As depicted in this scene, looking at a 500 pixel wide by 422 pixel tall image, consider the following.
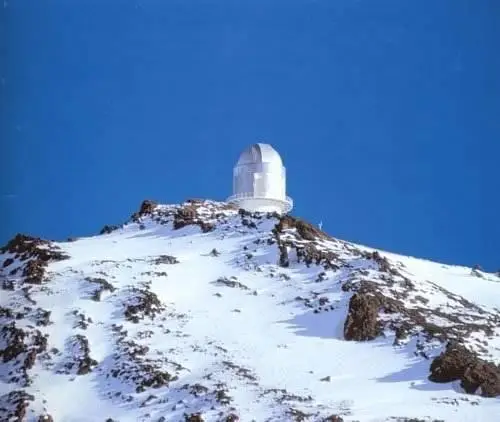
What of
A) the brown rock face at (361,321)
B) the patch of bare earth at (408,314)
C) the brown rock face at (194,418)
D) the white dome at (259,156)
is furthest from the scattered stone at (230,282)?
the white dome at (259,156)

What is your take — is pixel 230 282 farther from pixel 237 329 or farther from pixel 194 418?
pixel 194 418

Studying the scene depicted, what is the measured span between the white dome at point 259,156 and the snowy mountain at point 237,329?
49.4 feet

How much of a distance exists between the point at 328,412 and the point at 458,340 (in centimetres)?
1199

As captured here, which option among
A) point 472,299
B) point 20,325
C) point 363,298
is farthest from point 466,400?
point 20,325

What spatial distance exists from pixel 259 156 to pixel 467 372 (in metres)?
40.2

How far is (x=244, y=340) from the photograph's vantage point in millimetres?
49781

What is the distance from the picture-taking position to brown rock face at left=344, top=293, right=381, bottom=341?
165 ft

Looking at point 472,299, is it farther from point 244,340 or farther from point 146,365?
point 146,365

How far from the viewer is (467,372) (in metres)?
44.8

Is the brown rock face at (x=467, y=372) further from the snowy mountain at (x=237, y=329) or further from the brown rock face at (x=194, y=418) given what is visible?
the brown rock face at (x=194, y=418)

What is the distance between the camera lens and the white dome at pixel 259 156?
8188cm

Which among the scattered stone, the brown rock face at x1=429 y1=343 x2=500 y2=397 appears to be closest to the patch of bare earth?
the brown rock face at x1=429 y1=343 x2=500 y2=397

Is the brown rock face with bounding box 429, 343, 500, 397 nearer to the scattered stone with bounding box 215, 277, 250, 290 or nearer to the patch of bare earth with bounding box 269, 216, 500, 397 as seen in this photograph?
the patch of bare earth with bounding box 269, 216, 500, 397

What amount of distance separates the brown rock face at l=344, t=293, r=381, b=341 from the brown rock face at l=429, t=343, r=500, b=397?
4.67 meters
